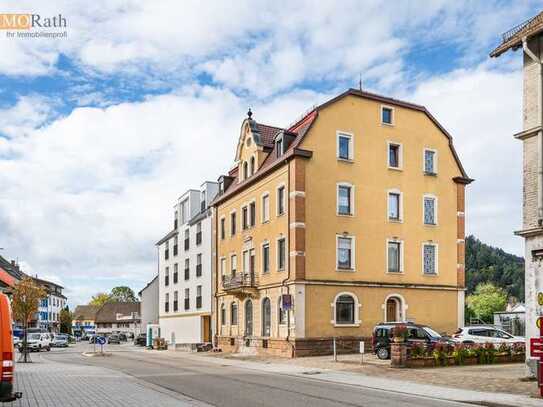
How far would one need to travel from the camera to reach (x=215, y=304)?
46625 millimetres

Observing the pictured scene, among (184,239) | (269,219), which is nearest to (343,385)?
(269,219)

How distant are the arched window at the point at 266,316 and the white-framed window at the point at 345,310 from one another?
4466 mm

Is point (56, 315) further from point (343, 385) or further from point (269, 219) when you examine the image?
point (343, 385)

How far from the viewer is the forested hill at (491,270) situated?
138 m

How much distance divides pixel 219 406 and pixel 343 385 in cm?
662

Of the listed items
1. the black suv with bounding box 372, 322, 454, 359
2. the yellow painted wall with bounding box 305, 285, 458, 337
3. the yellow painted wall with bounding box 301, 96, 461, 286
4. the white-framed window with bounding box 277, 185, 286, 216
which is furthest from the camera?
the white-framed window with bounding box 277, 185, 286, 216

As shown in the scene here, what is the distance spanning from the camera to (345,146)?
3700 cm

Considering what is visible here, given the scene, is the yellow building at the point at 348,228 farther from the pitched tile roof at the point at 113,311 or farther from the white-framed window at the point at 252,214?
the pitched tile roof at the point at 113,311

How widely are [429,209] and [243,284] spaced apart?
12.1 m

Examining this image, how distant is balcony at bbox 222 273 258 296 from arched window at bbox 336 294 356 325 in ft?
20.5

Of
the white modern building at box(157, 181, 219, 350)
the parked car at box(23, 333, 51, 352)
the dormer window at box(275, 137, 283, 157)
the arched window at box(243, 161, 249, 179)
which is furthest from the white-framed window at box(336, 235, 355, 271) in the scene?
the parked car at box(23, 333, 51, 352)

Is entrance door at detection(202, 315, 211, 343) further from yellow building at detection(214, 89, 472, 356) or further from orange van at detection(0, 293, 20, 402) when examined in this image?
orange van at detection(0, 293, 20, 402)

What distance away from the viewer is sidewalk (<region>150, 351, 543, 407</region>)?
1586cm

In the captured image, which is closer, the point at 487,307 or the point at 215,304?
the point at 215,304
